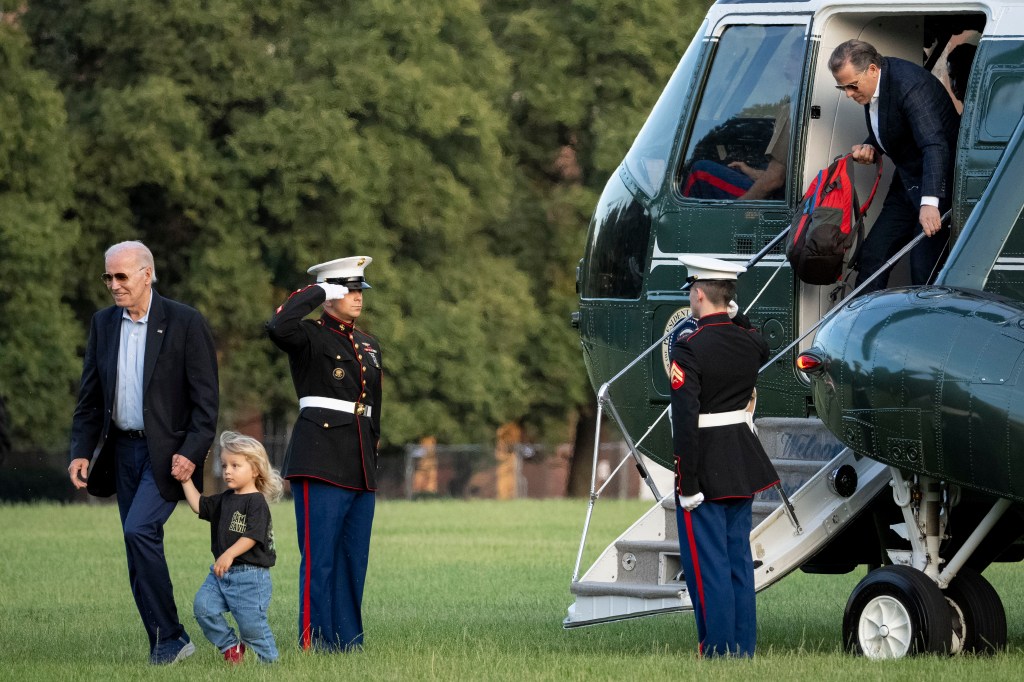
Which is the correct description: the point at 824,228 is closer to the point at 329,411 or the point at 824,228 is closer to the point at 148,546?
the point at 329,411

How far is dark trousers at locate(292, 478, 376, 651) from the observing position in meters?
9.40

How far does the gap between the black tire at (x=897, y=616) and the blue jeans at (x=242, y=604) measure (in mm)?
2765

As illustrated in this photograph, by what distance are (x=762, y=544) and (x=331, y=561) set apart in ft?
7.14

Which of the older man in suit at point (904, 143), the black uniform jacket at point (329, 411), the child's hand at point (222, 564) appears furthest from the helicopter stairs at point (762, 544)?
the child's hand at point (222, 564)

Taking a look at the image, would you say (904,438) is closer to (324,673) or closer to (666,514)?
(666,514)

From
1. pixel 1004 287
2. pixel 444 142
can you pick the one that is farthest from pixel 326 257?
pixel 1004 287

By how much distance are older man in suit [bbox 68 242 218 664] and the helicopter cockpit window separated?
10.7ft

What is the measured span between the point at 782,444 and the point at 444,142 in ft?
80.7

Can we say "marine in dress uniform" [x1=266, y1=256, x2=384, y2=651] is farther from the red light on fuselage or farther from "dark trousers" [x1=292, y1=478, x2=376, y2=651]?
the red light on fuselage

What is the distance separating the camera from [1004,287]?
9516 millimetres

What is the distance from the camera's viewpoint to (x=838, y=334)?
29.6 ft

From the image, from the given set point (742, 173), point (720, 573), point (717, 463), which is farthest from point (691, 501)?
point (742, 173)

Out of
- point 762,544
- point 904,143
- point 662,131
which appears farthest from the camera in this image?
point 662,131

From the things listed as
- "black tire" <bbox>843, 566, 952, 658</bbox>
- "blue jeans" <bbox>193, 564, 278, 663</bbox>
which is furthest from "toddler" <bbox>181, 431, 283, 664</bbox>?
"black tire" <bbox>843, 566, 952, 658</bbox>
